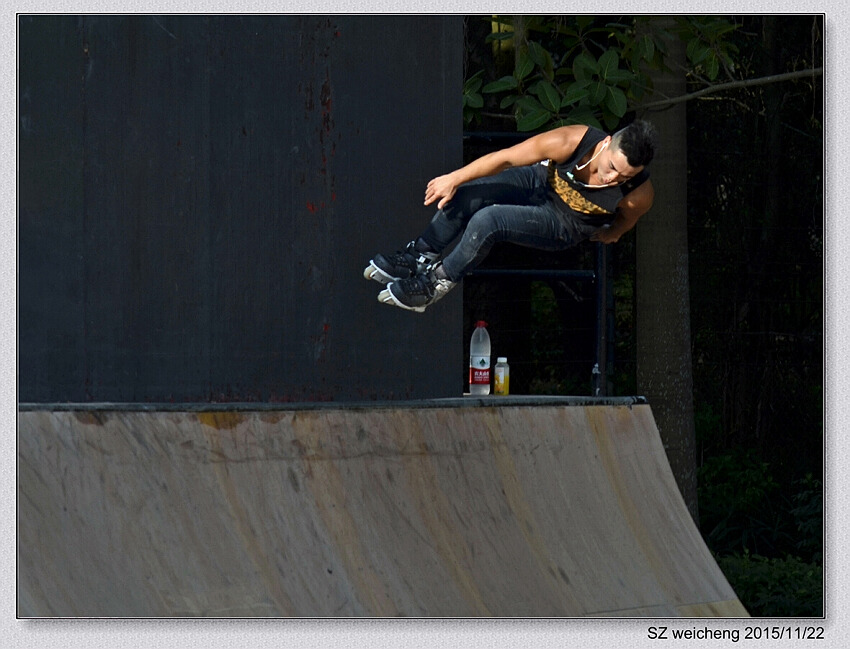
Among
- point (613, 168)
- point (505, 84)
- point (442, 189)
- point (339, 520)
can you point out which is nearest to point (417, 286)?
point (442, 189)

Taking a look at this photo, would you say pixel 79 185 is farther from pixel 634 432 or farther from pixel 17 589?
pixel 634 432

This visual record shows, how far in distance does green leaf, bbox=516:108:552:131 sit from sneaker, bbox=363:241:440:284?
5.68 feet

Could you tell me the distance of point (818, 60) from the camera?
9.85 metres

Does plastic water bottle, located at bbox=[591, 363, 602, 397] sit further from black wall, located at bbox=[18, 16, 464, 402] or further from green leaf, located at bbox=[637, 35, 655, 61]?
green leaf, located at bbox=[637, 35, 655, 61]

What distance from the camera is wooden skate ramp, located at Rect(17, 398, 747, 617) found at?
5152mm

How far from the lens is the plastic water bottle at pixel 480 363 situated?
6566 mm

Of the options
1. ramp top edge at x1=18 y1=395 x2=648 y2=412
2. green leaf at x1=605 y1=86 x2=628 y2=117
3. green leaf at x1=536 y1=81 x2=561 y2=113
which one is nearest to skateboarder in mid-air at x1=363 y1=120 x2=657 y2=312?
ramp top edge at x1=18 y1=395 x2=648 y2=412

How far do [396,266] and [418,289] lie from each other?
0.66 feet

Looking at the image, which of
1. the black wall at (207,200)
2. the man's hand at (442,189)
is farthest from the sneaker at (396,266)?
the man's hand at (442,189)

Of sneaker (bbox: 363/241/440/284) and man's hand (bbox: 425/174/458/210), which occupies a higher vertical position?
man's hand (bbox: 425/174/458/210)

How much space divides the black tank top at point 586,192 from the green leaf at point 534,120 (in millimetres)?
1624

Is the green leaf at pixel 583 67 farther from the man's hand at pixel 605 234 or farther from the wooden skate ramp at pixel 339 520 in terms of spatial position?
the wooden skate ramp at pixel 339 520

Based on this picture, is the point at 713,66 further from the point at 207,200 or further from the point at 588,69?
the point at 207,200

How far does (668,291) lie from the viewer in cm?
840
